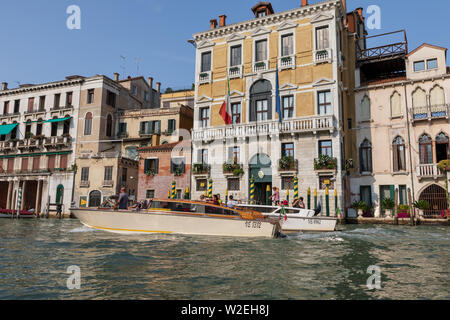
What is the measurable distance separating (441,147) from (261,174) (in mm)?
12712

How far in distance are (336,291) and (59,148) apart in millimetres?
36293

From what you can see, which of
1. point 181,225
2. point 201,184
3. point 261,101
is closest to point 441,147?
point 261,101

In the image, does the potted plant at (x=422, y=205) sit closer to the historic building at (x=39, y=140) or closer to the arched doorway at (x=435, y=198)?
the arched doorway at (x=435, y=198)

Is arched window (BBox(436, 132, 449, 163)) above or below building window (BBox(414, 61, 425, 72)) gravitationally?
below

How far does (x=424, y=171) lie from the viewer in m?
22.7

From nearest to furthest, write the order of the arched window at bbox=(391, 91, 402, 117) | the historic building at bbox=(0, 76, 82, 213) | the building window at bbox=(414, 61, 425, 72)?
the building window at bbox=(414, 61, 425, 72) → the arched window at bbox=(391, 91, 402, 117) → the historic building at bbox=(0, 76, 82, 213)

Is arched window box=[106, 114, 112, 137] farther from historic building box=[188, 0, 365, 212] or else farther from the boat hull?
the boat hull

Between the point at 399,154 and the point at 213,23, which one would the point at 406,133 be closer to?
the point at 399,154

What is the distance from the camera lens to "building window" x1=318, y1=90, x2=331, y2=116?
23281 mm

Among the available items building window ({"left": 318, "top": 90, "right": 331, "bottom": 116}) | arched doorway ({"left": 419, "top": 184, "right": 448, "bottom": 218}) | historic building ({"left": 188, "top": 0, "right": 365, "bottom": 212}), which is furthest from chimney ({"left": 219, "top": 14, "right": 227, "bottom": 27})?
arched doorway ({"left": 419, "top": 184, "right": 448, "bottom": 218})

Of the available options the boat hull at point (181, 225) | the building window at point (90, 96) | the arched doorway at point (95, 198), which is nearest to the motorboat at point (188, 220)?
the boat hull at point (181, 225)

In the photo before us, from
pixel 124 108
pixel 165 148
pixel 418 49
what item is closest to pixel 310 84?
pixel 418 49

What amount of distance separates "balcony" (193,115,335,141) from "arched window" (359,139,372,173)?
4738 mm
